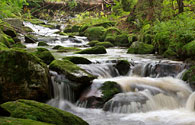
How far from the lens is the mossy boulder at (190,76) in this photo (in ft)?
23.4

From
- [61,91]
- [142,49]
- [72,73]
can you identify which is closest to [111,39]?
[142,49]

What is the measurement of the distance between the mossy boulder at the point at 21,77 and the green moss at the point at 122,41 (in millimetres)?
11086

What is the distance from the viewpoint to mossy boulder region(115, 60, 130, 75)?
8688 millimetres

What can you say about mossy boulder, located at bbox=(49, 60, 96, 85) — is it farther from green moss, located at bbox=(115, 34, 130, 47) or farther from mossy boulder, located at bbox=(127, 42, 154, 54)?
green moss, located at bbox=(115, 34, 130, 47)

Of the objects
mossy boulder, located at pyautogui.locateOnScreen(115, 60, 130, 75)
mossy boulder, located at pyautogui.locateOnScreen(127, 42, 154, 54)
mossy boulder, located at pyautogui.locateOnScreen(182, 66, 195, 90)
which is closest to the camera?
mossy boulder, located at pyautogui.locateOnScreen(182, 66, 195, 90)

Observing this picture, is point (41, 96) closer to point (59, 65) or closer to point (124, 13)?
point (59, 65)

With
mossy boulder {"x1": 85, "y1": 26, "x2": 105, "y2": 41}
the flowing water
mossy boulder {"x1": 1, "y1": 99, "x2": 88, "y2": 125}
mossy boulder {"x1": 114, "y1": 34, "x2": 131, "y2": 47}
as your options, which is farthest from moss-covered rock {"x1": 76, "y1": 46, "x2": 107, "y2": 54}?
mossy boulder {"x1": 1, "y1": 99, "x2": 88, "y2": 125}

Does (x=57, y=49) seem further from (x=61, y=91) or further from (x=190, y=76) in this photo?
(x=190, y=76)

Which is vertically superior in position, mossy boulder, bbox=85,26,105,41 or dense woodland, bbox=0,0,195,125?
dense woodland, bbox=0,0,195,125

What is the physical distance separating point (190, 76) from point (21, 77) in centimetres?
543

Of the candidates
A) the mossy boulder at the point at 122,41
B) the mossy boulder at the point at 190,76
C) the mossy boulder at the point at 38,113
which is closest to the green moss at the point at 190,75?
the mossy boulder at the point at 190,76

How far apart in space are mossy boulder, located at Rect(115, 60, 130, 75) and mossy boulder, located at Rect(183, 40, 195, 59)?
8.19 feet

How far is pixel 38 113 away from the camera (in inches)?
127

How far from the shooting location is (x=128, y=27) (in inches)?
755
